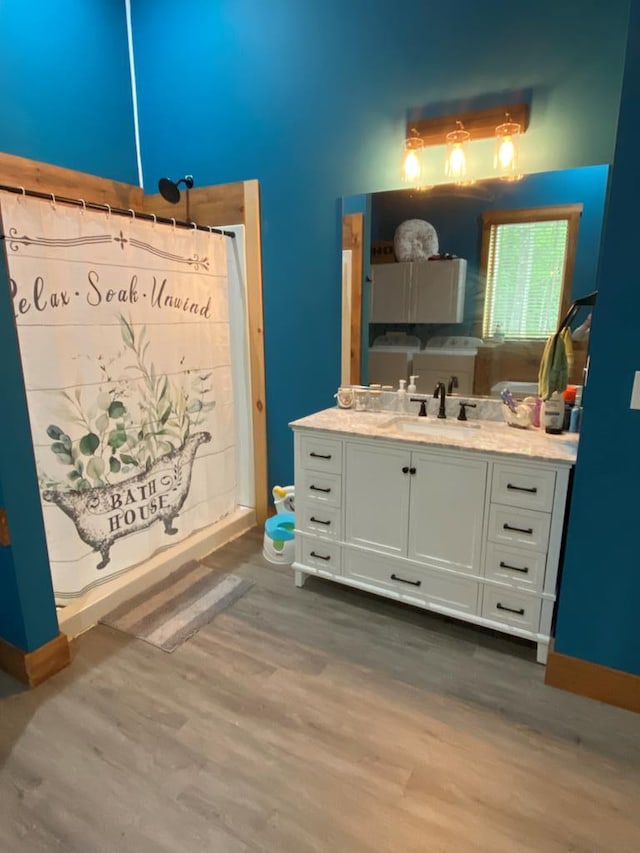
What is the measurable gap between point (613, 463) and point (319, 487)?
1.23 metres

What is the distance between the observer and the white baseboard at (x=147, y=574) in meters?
2.20

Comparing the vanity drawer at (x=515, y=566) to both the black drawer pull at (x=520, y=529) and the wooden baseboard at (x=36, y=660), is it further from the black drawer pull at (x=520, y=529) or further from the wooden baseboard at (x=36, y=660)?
the wooden baseboard at (x=36, y=660)

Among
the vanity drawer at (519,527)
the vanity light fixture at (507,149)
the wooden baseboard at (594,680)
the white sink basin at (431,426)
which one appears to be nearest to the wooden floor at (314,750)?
the wooden baseboard at (594,680)

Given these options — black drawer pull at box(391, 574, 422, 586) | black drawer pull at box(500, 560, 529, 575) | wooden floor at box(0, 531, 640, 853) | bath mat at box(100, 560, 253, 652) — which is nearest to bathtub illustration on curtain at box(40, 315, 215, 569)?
bath mat at box(100, 560, 253, 652)

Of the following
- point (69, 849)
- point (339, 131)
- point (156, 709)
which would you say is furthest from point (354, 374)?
point (69, 849)

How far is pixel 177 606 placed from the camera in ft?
7.82

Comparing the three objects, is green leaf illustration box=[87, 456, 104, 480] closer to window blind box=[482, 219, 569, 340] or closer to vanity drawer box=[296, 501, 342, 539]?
vanity drawer box=[296, 501, 342, 539]

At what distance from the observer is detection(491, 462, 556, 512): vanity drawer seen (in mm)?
1856

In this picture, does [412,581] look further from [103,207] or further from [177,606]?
[103,207]

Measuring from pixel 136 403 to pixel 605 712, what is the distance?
2349 millimetres

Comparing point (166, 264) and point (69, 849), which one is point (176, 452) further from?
point (69, 849)

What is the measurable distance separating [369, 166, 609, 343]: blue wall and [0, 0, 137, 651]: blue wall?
1.69 metres

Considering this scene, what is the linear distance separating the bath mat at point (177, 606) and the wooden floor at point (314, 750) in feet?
0.23

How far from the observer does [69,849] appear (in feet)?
4.37
